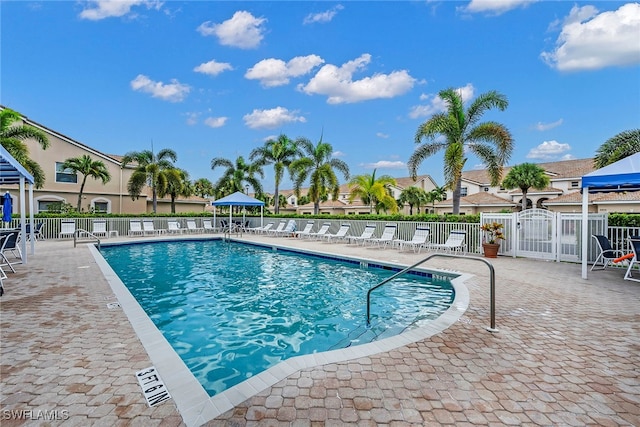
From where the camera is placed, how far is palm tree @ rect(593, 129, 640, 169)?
12.5 m

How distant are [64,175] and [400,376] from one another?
28.6m

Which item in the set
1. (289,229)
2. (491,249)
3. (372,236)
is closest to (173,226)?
(289,229)

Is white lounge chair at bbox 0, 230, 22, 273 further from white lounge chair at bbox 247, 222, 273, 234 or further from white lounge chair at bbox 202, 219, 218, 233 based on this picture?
white lounge chair at bbox 247, 222, 273, 234

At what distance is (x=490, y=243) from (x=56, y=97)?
26.0 meters

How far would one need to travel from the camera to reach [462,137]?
48.2ft

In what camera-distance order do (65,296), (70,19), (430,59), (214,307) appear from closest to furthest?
1. (65,296)
2. (214,307)
3. (70,19)
4. (430,59)

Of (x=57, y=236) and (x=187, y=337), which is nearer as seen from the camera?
(x=187, y=337)

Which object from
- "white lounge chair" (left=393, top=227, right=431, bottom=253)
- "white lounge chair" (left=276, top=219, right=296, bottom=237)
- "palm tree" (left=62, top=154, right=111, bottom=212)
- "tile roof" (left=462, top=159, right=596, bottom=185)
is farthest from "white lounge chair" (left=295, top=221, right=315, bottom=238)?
"tile roof" (left=462, top=159, right=596, bottom=185)

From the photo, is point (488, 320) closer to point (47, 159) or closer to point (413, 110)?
point (413, 110)

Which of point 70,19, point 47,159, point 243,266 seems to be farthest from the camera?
point 47,159

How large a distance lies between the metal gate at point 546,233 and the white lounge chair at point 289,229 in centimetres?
1117

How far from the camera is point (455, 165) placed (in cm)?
1377

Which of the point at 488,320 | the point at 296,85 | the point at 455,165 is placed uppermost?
the point at 296,85

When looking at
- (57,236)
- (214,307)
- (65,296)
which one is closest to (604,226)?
(214,307)
